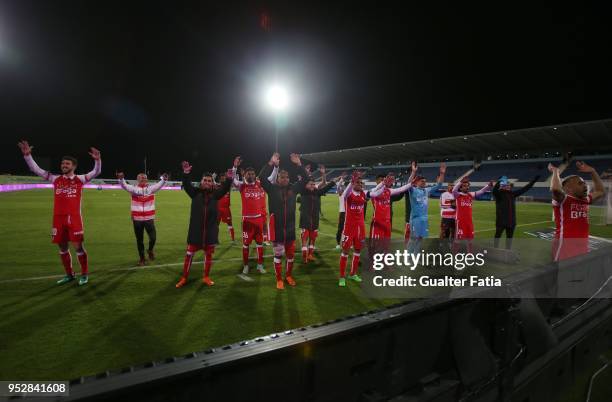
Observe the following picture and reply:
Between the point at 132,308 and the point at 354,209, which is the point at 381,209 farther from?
the point at 132,308

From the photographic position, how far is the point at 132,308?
195 inches

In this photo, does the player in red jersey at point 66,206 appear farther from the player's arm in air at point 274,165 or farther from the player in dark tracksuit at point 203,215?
the player's arm in air at point 274,165

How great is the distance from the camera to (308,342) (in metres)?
1.67

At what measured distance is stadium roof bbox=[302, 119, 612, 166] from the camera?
35.3 metres

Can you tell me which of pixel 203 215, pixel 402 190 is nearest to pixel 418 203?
pixel 402 190

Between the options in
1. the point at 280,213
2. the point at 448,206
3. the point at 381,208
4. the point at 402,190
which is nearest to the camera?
the point at 280,213

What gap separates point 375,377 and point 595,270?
148 inches

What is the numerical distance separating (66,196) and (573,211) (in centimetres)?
819

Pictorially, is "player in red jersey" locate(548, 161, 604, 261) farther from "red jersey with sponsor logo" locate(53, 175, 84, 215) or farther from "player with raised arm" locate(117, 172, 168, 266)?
"red jersey with sponsor logo" locate(53, 175, 84, 215)

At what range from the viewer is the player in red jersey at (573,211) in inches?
178

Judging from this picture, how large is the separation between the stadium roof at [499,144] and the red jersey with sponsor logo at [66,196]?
1684 inches

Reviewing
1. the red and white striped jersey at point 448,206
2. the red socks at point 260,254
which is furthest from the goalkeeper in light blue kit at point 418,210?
the red socks at point 260,254

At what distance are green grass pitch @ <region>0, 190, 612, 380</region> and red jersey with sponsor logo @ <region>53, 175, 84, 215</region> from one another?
138 centimetres

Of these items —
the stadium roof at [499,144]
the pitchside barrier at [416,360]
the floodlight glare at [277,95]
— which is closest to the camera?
the pitchside barrier at [416,360]
